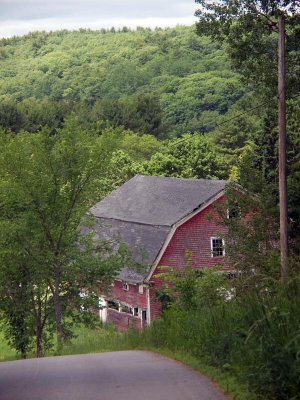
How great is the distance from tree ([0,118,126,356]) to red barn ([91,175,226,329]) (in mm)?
6915

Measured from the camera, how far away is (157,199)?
47.7 m

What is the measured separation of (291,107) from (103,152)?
9.72 meters

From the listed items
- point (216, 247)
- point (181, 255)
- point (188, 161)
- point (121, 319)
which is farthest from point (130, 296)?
point (188, 161)

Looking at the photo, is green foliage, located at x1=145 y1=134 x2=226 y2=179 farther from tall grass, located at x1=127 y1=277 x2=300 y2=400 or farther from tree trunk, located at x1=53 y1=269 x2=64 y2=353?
tall grass, located at x1=127 y1=277 x2=300 y2=400

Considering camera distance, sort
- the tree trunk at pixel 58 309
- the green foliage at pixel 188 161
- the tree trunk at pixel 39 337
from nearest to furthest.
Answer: the tree trunk at pixel 58 309, the tree trunk at pixel 39 337, the green foliage at pixel 188 161

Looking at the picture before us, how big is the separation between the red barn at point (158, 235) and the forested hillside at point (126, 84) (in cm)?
4235

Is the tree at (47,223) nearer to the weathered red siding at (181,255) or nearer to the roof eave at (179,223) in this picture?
the roof eave at (179,223)

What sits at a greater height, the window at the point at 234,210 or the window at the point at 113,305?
the window at the point at 234,210

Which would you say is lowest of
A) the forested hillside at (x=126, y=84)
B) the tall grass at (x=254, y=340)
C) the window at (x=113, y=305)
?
the tall grass at (x=254, y=340)

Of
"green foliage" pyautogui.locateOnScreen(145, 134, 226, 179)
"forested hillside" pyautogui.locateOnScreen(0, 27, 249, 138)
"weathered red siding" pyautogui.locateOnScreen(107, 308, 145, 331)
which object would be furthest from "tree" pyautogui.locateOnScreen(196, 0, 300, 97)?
"forested hillside" pyautogui.locateOnScreen(0, 27, 249, 138)

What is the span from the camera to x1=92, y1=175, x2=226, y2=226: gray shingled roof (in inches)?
1775

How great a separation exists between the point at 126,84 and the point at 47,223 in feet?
406

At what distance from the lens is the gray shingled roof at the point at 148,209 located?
4380 cm

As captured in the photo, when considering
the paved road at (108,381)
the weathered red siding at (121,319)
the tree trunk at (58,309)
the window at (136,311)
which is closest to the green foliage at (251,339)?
the paved road at (108,381)
